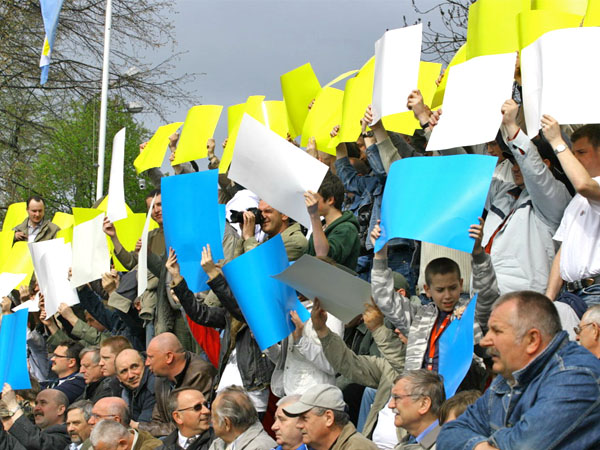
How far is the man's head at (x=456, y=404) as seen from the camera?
456 cm

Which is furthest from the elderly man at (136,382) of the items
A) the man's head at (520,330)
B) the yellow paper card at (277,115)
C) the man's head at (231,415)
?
the man's head at (520,330)

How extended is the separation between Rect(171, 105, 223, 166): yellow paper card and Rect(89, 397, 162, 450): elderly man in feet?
7.81

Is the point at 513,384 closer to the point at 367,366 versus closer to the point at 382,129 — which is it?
the point at 367,366

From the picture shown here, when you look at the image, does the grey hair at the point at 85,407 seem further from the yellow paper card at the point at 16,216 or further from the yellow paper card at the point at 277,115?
the yellow paper card at the point at 16,216

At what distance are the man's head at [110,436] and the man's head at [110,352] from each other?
1.61m

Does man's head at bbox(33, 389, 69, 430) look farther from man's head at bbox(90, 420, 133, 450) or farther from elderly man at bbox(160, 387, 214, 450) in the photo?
elderly man at bbox(160, 387, 214, 450)

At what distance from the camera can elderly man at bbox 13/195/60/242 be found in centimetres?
1128

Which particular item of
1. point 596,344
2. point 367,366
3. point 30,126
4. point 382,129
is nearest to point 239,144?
point 382,129

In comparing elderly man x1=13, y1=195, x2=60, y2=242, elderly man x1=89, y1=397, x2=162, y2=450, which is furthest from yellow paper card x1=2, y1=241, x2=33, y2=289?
elderly man x1=89, y1=397, x2=162, y2=450

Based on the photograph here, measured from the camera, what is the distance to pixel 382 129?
22.0ft

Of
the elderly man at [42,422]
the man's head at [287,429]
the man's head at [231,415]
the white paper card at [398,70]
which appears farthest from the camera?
the elderly man at [42,422]

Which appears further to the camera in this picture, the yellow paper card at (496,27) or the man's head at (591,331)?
the yellow paper card at (496,27)

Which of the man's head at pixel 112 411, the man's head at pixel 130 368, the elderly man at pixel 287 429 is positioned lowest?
the man's head at pixel 130 368

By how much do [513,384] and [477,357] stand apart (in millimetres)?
1870
